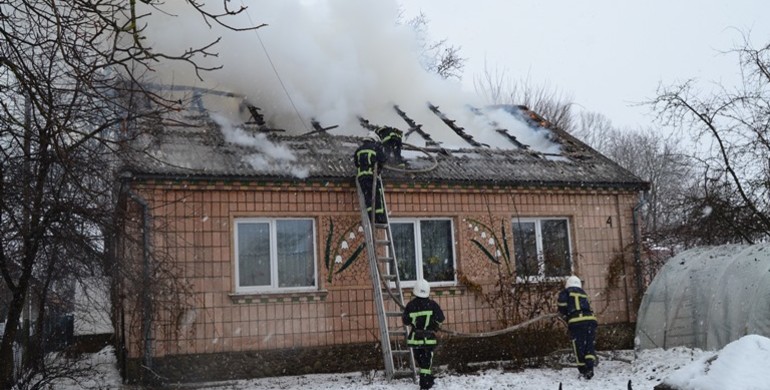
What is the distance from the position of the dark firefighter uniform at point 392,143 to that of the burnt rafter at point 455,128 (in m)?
2.31

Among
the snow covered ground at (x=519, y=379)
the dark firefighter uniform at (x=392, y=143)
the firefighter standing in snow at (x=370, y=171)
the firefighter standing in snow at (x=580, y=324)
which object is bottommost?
the snow covered ground at (x=519, y=379)

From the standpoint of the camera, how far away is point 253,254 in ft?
40.1

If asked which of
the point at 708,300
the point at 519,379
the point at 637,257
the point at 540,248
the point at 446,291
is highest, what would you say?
the point at 540,248

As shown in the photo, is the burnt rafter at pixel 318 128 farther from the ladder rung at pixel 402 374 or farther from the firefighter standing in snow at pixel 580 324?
the firefighter standing in snow at pixel 580 324

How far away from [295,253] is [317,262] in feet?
1.23

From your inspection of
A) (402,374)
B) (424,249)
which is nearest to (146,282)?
(402,374)

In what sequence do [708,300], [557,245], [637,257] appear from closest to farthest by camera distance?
[708,300] < [557,245] < [637,257]

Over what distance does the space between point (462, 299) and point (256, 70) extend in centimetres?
583

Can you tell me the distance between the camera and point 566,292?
11703 millimetres

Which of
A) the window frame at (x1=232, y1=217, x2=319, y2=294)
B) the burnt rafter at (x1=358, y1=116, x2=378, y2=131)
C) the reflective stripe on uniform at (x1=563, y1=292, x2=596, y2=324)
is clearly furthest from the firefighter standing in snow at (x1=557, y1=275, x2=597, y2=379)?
the burnt rafter at (x1=358, y1=116, x2=378, y2=131)

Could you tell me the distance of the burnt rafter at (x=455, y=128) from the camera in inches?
605

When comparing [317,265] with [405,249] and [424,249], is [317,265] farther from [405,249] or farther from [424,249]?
[424,249]

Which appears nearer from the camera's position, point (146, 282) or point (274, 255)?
point (146, 282)

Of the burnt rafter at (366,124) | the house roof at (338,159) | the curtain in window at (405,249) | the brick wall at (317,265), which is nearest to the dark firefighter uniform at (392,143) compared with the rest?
the house roof at (338,159)
